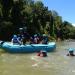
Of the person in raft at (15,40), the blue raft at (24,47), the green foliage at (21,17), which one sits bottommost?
the blue raft at (24,47)

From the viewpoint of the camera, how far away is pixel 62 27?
7575 cm

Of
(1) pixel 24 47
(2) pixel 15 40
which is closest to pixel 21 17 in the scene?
(2) pixel 15 40

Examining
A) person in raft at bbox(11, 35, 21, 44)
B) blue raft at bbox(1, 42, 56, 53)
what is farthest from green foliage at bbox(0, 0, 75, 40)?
blue raft at bbox(1, 42, 56, 53)

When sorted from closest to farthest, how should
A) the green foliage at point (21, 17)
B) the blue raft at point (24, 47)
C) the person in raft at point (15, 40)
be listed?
the blue raft at point (24, 47) → the person in raft at point (15, 40) → the green foliage at point (21, 17)

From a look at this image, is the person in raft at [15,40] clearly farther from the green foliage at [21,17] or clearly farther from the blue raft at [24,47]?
the green foliage at [21,17]

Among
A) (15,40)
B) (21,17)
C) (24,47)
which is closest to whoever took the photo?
(24,47)

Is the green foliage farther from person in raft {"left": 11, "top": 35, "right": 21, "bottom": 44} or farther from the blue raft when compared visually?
the blue raft

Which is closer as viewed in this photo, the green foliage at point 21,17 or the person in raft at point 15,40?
the person in raft at point 15,40

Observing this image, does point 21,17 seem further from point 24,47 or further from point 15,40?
point 24,47

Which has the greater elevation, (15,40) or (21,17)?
(21,17)

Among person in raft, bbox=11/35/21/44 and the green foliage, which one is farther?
the green foliage

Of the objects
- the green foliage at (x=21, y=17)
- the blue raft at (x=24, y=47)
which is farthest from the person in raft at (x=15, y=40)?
the green foliage at (x=21, y=17)

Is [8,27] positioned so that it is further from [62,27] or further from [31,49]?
[62,27]

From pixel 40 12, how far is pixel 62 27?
18.2 metres
